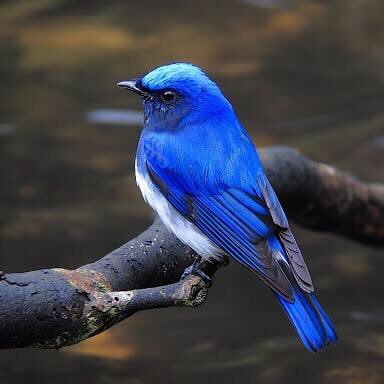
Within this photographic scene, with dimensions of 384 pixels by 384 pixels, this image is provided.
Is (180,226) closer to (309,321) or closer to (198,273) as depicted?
(198,273)

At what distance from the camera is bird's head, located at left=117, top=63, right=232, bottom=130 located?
3230 mm

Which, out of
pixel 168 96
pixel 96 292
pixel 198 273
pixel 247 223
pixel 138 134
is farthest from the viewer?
pixel 138 134

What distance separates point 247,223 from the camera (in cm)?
299

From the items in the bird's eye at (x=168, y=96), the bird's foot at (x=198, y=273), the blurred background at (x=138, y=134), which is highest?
the bird's eye at (x=168, y=96)

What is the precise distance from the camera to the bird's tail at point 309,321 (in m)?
2.71

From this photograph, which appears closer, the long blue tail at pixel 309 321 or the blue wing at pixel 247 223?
the long blue tail at pixel 309 321

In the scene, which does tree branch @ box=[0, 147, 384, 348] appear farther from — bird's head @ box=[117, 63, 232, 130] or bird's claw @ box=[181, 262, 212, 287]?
bird's head @ box=[117, 63, 232, 130]

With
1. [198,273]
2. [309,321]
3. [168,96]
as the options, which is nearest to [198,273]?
[198,273]

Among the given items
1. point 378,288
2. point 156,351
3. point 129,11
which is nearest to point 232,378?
point 156,351

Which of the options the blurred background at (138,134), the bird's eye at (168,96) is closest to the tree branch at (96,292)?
the bird's eye at (168,96)

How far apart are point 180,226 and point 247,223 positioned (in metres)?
0.22

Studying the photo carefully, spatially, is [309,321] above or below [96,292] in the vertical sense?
below

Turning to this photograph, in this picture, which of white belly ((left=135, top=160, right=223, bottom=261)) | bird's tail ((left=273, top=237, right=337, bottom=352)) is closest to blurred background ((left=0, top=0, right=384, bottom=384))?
white belly ((left=135, top=160, right=223, bottom=261))

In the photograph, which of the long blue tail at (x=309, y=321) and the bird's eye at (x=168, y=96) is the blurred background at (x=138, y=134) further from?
the long blue tail at (x=309, y=321)
